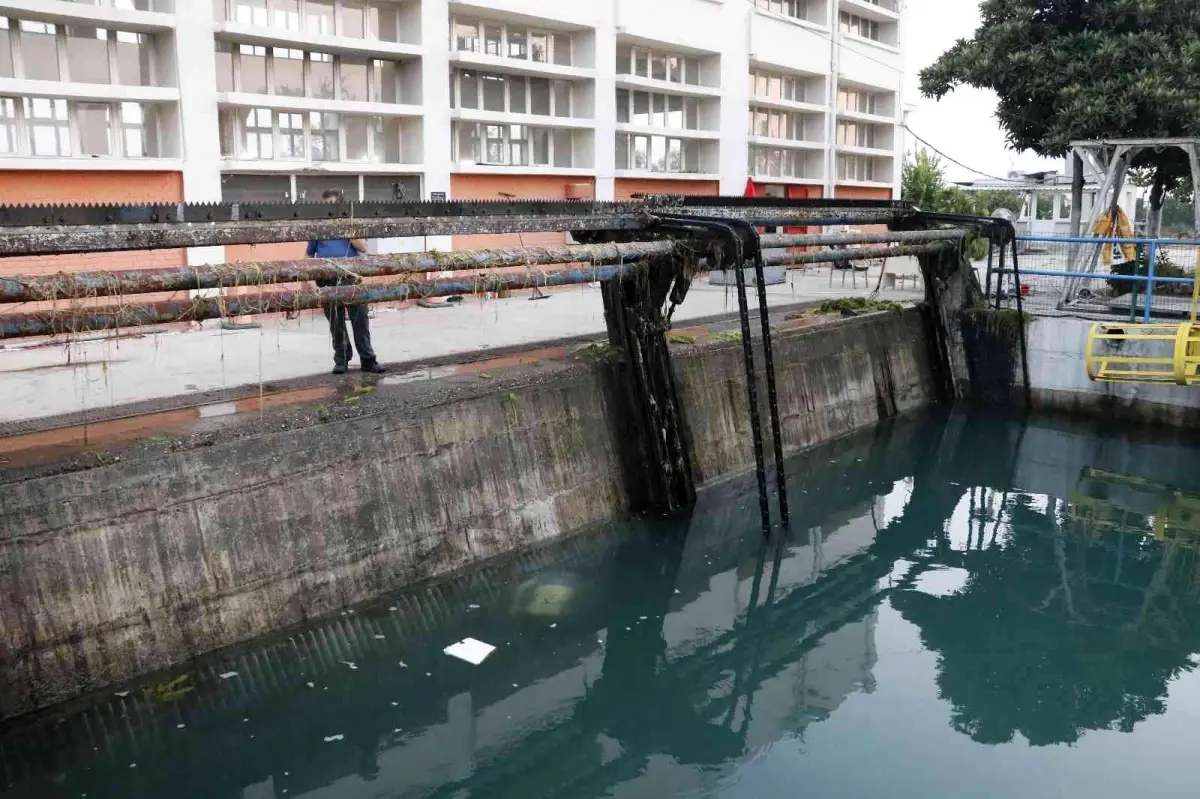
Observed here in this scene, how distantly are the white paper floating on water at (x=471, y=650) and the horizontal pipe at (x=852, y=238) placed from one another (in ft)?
17.1

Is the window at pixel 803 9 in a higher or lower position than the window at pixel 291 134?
higher

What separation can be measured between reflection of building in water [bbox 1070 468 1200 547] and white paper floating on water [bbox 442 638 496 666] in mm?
6820

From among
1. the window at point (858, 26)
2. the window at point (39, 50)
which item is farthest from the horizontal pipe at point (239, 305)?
the window at point (858, 26)

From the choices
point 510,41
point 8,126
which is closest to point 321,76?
point 510,41

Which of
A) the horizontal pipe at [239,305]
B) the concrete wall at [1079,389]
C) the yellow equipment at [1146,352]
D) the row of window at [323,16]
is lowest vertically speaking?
the concrete wall at [1079,389]

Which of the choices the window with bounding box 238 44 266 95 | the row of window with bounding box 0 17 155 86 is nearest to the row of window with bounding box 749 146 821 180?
the window with bounding box 238 44 266 95

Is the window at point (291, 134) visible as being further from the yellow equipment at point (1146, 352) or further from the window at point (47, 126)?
the yellow equipment at point (1146, 352)

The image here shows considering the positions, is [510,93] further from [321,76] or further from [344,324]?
[344,324]

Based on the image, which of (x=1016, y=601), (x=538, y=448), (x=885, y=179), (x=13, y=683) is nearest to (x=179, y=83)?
(x=538, y=448)

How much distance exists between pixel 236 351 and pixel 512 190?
12.1 metres

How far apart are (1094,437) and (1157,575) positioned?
5303 millimetres

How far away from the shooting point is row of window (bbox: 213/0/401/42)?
58.4ft

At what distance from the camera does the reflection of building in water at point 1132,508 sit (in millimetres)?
11195

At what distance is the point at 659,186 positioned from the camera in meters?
26.5
